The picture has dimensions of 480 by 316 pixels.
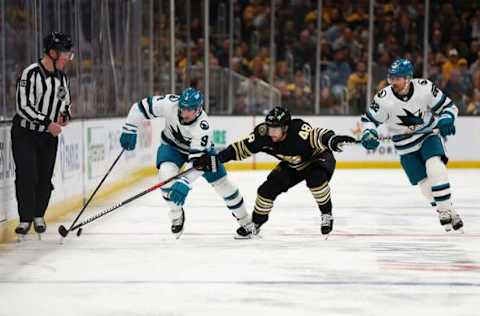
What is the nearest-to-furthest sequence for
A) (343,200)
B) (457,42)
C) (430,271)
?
(430,271)
(343,200)
(457,42)

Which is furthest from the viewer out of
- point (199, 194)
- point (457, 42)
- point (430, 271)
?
point (457, 42)

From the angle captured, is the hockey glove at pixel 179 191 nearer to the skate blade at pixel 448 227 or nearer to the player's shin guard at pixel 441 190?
the player's shin guard at pixel 441 190

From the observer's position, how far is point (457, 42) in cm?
1277

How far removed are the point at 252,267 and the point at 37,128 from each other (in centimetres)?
171

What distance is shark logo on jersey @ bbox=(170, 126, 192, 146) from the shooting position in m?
5.34

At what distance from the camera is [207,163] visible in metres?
4.96

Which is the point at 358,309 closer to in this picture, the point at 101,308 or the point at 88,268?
the point at 101,308

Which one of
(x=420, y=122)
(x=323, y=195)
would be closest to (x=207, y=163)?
(x=323, y=195)

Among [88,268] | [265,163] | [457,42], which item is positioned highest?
[457,42]

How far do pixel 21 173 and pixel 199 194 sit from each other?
3.20 meters

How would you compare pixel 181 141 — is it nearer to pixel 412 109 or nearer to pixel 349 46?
pixel 412 109

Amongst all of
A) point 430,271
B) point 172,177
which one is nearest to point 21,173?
point 172,177

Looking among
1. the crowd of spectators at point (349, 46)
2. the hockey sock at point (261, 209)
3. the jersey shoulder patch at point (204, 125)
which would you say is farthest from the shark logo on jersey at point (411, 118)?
the crowd of spectators at point (349, 46)

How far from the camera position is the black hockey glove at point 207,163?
4965 mm
